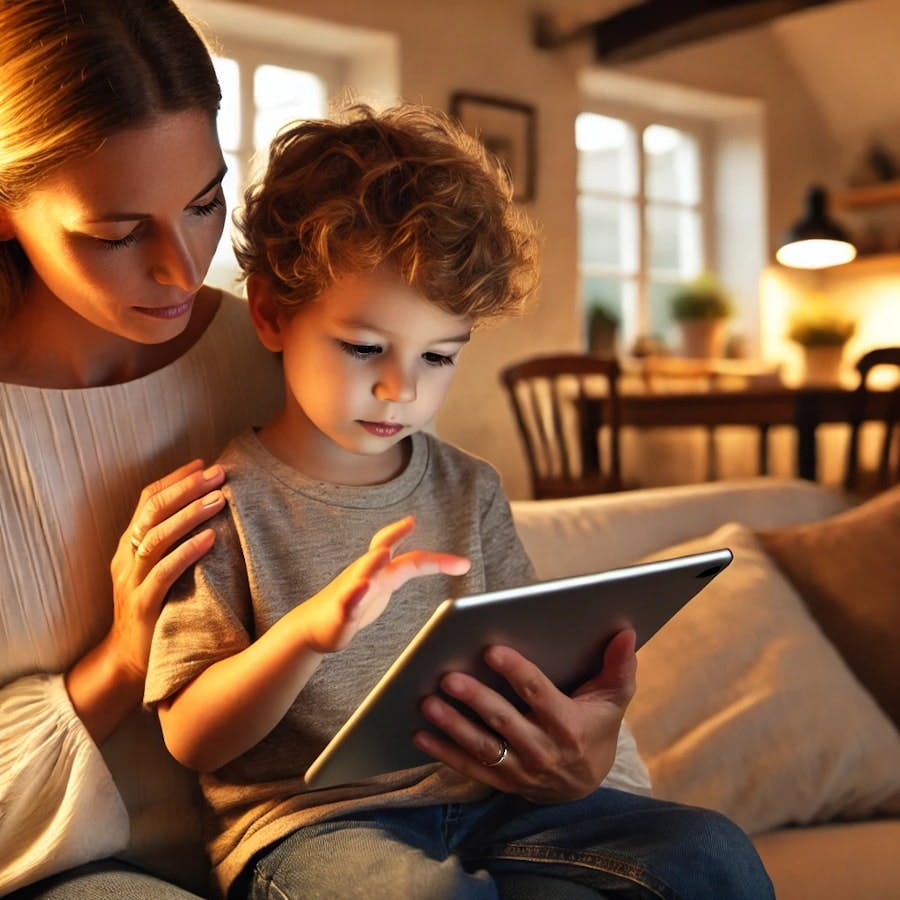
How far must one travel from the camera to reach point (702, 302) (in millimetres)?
5098

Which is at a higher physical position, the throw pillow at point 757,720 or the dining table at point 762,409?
the throw pillow at point 757,720

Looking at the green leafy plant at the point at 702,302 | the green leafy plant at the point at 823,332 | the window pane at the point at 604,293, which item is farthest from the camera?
the window pane at the point at 604,293

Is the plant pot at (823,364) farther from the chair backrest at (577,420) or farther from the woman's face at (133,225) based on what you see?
the woman's face at (133,225)

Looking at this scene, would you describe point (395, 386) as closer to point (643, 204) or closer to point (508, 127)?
point (508, 127)

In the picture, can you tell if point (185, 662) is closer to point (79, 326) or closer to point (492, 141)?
point (79, 326)

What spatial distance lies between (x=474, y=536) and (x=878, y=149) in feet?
16.3

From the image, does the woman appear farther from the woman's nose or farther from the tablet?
the tablet

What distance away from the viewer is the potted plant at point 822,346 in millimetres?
4691

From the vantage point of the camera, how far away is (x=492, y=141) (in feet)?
15.0

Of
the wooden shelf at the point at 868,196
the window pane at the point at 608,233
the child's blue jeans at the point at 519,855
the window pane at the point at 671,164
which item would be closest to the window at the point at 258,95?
the window pane at the point at 608,233

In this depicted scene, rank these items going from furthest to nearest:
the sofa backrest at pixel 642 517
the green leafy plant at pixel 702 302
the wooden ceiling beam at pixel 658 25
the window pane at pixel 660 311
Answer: the window pane at pixel 660 311, the green leafy plant at pixel 702 302, the wooden ceiling beam at pixel 658 25, the sofa backrest at pixel 642 517

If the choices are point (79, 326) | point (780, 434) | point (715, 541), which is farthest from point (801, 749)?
point (780, 434)

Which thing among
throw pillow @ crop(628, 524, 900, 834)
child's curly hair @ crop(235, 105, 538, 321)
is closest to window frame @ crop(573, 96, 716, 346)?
throw pillow @ crop(628, 524, 900, 834)

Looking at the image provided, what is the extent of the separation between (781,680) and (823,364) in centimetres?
335
